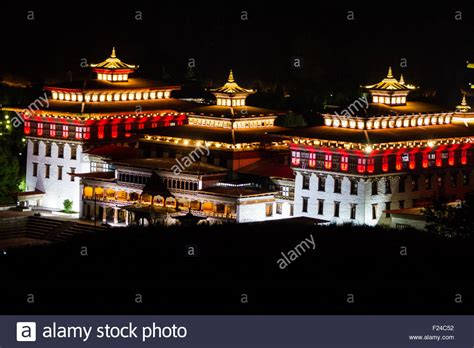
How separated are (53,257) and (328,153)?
1804 centimetres

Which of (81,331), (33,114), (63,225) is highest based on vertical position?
(33,114)

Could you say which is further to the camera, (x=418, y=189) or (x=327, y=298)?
(x=418, y=189)

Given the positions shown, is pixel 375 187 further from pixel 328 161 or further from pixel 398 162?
pixel 328 161

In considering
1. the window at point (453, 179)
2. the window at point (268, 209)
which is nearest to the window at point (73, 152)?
the window at point (268, 209)

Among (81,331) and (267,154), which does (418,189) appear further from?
(81,331)

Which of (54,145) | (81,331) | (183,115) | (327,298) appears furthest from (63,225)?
(81,331)

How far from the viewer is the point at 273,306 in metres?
62.3

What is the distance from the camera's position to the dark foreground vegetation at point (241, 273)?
62.4m

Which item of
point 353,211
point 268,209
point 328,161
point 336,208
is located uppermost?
point 328,161

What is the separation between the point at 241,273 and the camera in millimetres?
66938

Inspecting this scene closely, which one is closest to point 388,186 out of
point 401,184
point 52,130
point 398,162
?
point 401,184

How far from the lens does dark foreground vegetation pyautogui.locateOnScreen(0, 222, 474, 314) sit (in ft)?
205

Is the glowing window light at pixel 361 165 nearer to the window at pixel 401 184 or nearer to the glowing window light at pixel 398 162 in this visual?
the glowing window light at pixel 398 162

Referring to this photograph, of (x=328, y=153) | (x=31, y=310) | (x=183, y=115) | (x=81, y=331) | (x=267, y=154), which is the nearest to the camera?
(x=81, y=331)
